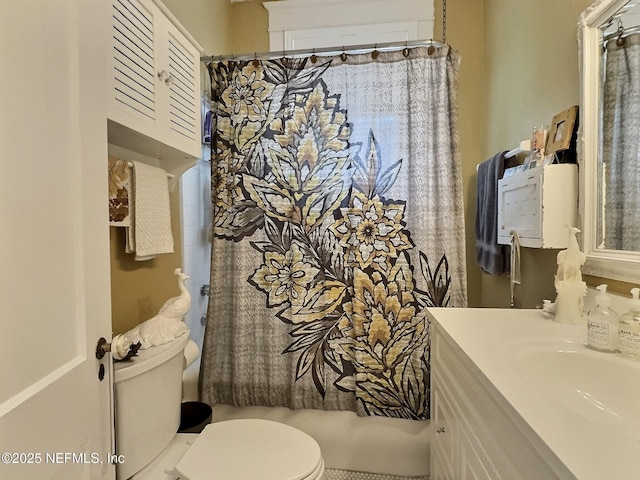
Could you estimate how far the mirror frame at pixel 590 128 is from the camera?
1.11 m

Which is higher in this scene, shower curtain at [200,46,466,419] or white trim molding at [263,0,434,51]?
white trim molding at [263,0,434,51]

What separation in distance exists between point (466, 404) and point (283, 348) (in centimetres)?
111

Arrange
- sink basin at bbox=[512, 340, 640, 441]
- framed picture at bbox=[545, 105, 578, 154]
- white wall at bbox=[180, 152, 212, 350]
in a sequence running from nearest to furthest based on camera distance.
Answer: sink basin at bbox=[512, 340, 640, 441] < framed picture at bbox=[545, 105, 578, 154] < white wall at bbox=[180, 152, 212, 350]

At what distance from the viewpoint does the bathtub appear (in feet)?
5.33

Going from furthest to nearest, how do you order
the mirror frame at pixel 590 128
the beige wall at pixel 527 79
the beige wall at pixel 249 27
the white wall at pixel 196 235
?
the beige wall at pixel 249 27 → the white wall at pixel 196 235 → the beige wall at pixel 527 79 → the mirror frame at pixel 590 128

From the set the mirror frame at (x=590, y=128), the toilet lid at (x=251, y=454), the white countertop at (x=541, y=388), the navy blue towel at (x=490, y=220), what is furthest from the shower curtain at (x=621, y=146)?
the toilet lid at (x=251, y=454)

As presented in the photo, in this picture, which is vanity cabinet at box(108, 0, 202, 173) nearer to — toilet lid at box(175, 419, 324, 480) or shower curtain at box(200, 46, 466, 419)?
shower curtain at box(200, 46, 466, 419)

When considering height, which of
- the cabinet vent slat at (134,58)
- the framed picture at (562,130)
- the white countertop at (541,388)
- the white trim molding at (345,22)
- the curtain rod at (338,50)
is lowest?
the white countertop at (541,388)

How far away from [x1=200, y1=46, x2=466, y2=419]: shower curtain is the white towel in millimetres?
447

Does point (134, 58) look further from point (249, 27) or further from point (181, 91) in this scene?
point (249, 27)

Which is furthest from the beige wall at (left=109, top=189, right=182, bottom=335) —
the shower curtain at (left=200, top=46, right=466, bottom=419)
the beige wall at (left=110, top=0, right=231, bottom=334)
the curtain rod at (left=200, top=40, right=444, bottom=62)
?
the curtain rod at (left=200, top=40, right=444, bottom=62)

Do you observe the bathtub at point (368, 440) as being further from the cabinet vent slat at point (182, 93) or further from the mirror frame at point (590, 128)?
the cabinet vent slat at point (182, 93)

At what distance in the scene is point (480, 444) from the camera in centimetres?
77

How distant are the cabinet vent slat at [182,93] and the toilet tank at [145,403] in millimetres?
768
